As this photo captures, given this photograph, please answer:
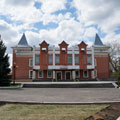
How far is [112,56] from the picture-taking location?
43.3 meters

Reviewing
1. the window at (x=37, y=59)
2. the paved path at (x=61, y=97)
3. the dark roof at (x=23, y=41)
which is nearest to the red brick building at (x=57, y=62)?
the window at (x=37, y=59)

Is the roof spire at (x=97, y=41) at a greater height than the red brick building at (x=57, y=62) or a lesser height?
greater

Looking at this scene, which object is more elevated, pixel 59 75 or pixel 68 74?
pixel 68 74

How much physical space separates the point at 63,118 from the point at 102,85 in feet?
57.7

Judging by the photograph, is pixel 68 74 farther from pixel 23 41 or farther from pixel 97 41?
pixel 23 41

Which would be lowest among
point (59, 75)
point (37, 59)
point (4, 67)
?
point (59, 75)

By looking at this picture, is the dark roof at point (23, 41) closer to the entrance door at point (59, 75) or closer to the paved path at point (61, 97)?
the entrance door at point (59, 75)

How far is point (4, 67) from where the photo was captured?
20938 mm

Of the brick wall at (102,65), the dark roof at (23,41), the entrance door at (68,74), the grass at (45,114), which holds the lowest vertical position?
the grass at (45,114)

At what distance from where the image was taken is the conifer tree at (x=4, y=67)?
2006 centimetres

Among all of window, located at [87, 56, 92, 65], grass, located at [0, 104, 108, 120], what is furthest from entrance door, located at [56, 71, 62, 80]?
grass, located at [0, 104, 108, 120]

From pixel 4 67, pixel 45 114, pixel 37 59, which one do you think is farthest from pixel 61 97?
pixel 37 59

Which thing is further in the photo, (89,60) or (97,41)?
(97,41)

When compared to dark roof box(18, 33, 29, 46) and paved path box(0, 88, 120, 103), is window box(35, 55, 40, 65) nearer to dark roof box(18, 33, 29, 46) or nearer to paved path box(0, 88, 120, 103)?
dark roof box(18, 33, 29, 46)
